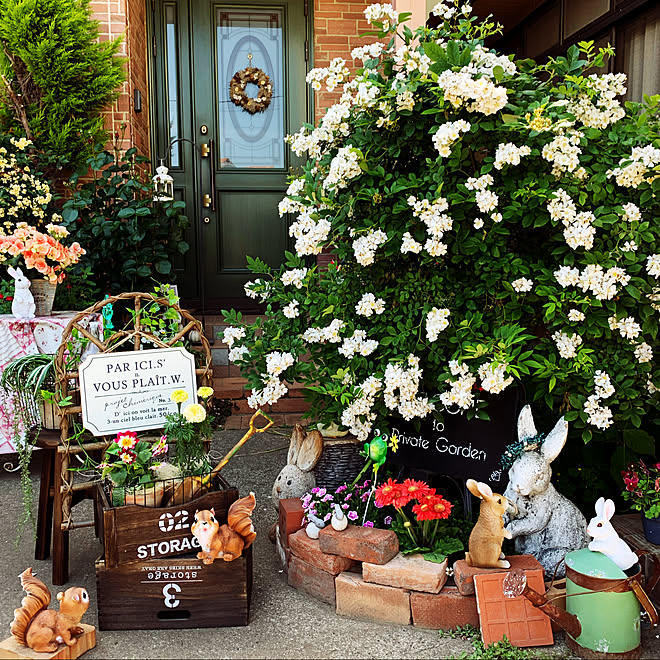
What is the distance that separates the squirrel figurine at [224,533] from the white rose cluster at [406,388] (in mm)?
615

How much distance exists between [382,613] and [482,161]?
1571 millimetres

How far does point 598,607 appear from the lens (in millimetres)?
2027

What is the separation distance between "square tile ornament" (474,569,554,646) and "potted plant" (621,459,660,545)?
517mm

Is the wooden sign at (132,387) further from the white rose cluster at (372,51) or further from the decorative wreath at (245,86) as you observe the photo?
the decorative wreath at (245,86)

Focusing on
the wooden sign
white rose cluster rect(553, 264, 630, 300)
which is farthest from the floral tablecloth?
white rose cluster rect(553, 264, 630, 300)

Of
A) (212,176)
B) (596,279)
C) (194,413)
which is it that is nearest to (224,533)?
(194,413)

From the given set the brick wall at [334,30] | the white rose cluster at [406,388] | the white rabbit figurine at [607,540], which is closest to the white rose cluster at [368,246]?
the white rose cluster at [406,388]

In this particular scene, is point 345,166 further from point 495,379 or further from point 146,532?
point 146,532

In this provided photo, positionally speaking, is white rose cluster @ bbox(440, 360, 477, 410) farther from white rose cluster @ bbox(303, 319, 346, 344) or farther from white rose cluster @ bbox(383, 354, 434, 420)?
white rose cluster @ bbox(303, 319, 346, 344)

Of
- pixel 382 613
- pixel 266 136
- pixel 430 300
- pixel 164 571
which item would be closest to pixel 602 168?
pixel 430 300

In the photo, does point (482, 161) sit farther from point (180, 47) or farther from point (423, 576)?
point (180, 47)

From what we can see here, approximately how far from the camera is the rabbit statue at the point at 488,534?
2189 millimetres

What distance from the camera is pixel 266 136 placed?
582 centimetres

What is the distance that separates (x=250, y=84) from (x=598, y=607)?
194 inches
